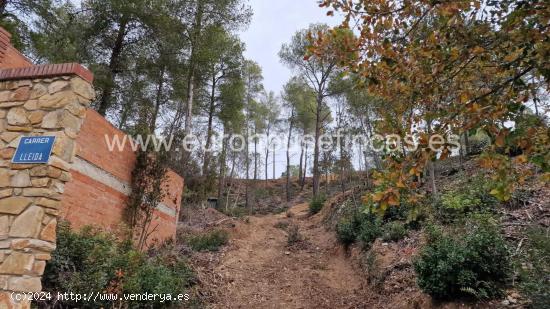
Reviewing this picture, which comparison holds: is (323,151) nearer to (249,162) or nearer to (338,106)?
(338,106)

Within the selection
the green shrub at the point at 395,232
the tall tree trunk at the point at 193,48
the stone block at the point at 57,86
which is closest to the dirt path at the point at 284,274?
the green shrub at the point at 395,232

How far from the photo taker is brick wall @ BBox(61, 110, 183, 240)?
21.0ft

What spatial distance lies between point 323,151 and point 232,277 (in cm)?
1372

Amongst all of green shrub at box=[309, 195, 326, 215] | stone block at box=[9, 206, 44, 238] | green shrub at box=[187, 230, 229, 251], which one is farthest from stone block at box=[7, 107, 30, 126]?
green shrub at box=[309, 195, 326, 215]

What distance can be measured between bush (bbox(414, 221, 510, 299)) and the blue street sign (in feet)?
16.6

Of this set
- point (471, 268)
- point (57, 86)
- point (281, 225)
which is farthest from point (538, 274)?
point (281, 225)

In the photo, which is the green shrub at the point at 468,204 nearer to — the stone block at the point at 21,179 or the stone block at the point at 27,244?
the stone block at the point at 27,244

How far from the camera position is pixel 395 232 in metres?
7.97

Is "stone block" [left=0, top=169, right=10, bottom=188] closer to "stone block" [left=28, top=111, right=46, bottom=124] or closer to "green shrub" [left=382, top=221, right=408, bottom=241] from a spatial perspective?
"stone block" [left=28, top=111, right=46, bottom=124]

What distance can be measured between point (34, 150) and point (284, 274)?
6.33 metres

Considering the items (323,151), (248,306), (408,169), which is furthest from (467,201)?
(323,151)

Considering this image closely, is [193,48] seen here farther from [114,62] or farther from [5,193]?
[5,193]

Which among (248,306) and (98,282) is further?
(248,306)

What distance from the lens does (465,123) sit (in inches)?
97.8
